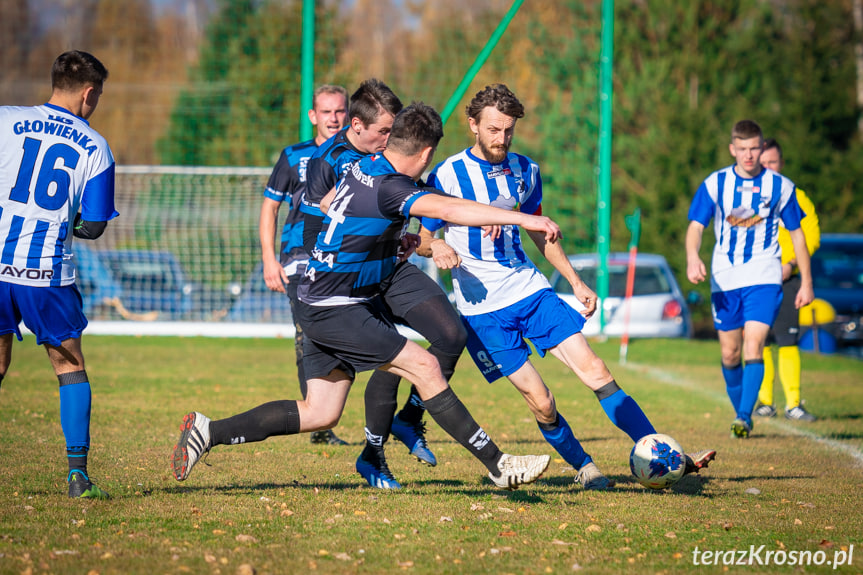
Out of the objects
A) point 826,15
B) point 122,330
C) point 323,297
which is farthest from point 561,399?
point 826,15

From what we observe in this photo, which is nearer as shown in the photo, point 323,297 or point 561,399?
point 323,297

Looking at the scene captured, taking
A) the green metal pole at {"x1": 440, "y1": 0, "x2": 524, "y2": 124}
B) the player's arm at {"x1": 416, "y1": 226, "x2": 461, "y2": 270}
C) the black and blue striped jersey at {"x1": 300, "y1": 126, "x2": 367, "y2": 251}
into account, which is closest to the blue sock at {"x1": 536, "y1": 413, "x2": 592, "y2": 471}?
the player's arm at {"x1": 416, "y1": 226, "x2": 461, "y2": 270}

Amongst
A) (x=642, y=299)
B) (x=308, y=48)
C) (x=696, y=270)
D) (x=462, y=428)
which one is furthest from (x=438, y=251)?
(x=308, y=48)

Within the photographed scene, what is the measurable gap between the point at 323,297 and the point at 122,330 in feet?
42.3

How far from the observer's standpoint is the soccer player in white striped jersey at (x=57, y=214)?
4816 mm

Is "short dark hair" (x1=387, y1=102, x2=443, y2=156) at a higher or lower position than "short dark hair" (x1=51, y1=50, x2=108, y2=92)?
lower

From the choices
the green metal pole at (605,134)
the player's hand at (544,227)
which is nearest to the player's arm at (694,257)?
the player's hand at (544,227)

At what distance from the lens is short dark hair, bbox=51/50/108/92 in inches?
194

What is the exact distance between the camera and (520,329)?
5.61m

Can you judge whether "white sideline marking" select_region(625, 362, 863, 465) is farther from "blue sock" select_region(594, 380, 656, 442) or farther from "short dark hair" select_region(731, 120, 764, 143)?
"short dark hair" select_region(731, 120, 764, 143)

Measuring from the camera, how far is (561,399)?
9867 mm

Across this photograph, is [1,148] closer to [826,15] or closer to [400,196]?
[400,196]

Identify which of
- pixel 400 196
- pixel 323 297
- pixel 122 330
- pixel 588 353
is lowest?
pixel 122 330

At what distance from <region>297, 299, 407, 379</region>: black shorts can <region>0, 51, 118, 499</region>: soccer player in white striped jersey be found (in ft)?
4.01
